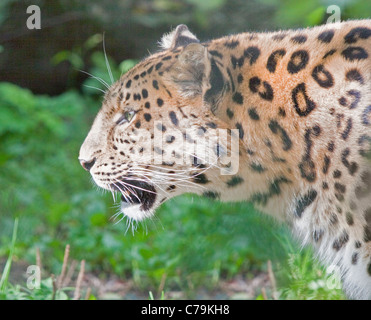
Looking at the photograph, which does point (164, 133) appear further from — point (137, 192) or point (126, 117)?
point (137, 192)

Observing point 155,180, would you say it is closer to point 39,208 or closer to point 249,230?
point 249,230

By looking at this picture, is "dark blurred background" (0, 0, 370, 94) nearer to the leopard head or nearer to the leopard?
the leopard

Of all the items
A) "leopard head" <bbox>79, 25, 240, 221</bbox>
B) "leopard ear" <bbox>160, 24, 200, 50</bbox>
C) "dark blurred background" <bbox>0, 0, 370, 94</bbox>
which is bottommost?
"leopard head" <bbox>79, 25, 240, 221</bbox>

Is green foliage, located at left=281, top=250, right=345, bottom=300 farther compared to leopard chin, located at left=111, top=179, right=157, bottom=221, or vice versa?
green foliage, located at left=281, top=250, right=345, bottom=300

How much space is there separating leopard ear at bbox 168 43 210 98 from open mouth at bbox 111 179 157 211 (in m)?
0.54

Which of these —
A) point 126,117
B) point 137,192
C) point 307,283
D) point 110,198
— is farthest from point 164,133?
point 110,198

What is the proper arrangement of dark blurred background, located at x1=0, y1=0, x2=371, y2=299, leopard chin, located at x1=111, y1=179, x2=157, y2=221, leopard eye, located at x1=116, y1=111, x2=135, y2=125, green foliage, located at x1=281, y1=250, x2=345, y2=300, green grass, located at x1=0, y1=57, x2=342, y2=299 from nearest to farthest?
1. leopard eye, located at x1=116, y1=111, x2=135, y2=125
2. leopard chin, located at x1=111, y1=179, x2=157, y2=221
3. green foliage, located at x1=281, y1=250, x2=345, y2=300
4. dark blurred background, located at x1=0, y1=0, x2=371, y2=299
5. green grass, located at x1=0, y1=57, x2=342, y2=299

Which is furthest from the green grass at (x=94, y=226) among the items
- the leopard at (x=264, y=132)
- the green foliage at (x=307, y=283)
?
the leopard at (x=264, y=132)

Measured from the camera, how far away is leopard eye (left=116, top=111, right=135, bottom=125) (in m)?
3.04

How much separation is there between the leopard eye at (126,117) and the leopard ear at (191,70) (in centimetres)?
27

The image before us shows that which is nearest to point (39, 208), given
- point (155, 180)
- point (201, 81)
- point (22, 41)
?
point (22, 41)

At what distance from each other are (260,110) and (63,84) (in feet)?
11.4

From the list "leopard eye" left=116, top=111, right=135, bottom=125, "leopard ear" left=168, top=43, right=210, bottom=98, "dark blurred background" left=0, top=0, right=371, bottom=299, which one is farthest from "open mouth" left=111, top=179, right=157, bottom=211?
"dark blurred background" left=0, top=0, right=371, bottom=299

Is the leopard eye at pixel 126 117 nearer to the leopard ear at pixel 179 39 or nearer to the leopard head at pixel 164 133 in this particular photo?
the leopard head at pixel 164 133
